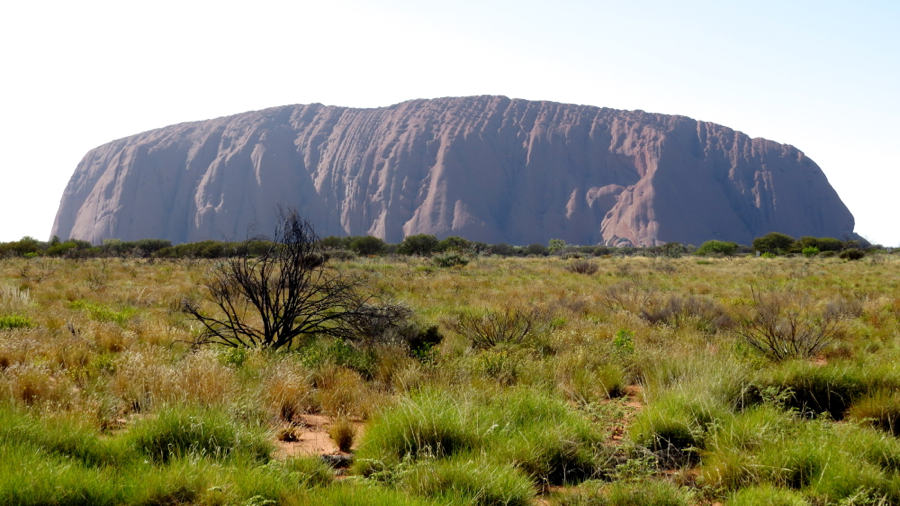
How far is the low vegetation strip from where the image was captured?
2877 mm

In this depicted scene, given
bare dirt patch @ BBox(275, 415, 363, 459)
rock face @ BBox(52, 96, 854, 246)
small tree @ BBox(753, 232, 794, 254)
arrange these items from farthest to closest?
rock face @ BBox(52, 96, 854, 246) → small tree @ BBox(753, 232, 794, 254) → bare dirt patch @ BBox(275, 415, 363, 459)

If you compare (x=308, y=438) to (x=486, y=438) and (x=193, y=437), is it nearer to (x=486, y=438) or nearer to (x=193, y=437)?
(x=193, y=437)

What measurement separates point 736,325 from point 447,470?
28.8 ft

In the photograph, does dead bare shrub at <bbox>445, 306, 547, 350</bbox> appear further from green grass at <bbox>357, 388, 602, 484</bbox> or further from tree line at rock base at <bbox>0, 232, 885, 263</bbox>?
tree line at rock base at <bbox>0, 232, 885, 263</bbox>

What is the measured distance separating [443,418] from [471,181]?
125706mm

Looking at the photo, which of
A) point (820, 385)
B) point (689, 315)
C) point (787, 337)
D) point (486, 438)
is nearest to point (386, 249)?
point (689, 315)

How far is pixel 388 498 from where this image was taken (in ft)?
8.64

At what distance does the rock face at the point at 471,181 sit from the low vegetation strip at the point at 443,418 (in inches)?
4316

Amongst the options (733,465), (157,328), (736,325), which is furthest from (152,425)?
(736,325)

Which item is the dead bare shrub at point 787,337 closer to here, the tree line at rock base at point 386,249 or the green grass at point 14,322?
the green grass at point 14,322

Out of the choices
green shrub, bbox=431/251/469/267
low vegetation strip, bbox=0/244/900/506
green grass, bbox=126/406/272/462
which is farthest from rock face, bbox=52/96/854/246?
Result: green grass, bbox=126/406/272/462

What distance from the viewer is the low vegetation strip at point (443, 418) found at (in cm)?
288

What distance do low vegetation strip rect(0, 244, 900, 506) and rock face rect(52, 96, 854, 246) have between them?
10963 centimetres

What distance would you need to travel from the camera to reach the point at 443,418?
3.77 m
